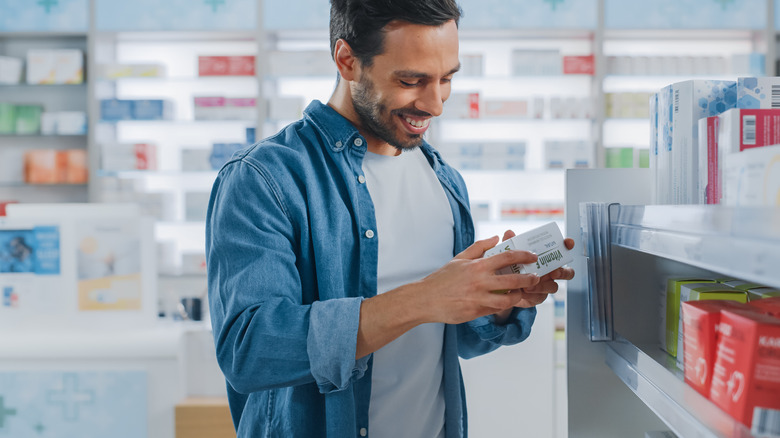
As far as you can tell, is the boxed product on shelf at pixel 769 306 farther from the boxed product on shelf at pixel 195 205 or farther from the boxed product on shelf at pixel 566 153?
the boxed product on shelf at pixel 195 205

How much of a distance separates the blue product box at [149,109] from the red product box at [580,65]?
2.96 meters

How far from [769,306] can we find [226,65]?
4.28 m

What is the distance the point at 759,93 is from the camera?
960 millimetres

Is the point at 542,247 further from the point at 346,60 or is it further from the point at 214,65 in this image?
the point at 214,65

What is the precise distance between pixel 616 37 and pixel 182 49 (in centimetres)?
328

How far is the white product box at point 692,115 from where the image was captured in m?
1.03

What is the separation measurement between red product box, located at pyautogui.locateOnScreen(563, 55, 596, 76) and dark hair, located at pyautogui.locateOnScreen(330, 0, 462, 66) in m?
3.46

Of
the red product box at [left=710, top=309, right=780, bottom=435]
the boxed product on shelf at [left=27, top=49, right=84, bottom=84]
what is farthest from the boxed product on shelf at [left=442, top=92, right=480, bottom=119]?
the red product box at [left=710, top=309, right=780, bottom=435]

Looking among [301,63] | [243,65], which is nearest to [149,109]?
[243,65]

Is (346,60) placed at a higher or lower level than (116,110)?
lower

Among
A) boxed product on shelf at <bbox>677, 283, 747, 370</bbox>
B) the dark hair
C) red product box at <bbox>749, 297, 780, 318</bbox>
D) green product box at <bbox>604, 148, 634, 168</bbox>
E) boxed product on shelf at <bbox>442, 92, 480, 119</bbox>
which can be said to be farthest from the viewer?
boxed product on shelf at <bbox>442, 92, 480, 119</bbox>

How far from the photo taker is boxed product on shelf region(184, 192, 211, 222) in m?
4.62

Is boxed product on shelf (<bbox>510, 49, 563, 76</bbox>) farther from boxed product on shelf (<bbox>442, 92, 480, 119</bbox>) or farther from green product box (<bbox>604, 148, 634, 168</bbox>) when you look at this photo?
green product box (<bbox>604, 148, 634, 168</bbox>)

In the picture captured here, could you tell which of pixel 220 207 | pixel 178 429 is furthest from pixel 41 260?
pixel 220 207
